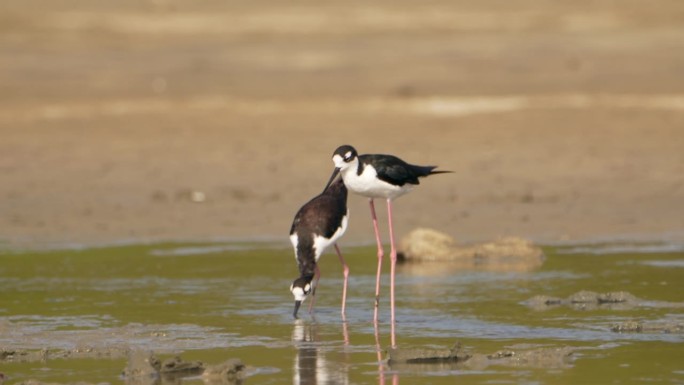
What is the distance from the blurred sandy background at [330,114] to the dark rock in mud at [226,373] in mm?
5760

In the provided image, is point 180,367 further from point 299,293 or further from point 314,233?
point 314,233

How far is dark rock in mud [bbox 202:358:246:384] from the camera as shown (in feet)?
23.5

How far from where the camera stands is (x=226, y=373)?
717 centimetres

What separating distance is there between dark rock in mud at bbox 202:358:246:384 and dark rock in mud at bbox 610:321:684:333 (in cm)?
240

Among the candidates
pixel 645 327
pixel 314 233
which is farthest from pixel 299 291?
pixel 645 327

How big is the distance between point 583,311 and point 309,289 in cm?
173

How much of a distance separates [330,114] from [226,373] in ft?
37.8

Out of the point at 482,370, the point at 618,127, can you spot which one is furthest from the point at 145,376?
the point at 618,127

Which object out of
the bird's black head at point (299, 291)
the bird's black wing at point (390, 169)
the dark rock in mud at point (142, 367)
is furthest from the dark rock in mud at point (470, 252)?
the dark rock in mud at point (142, 367)

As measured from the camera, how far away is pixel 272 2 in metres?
27.9

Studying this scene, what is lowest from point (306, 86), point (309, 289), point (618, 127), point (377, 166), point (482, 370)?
point (482, 370)

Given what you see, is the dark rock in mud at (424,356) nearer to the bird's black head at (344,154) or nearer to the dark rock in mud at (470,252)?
the bird's black head at (344,154)

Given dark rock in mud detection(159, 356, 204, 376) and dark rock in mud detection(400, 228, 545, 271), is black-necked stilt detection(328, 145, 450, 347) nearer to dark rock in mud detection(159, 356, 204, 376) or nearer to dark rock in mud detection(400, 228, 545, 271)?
dark rock in mud detection(400, 228, 545, 271)

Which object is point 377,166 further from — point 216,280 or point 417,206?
point 417,206
